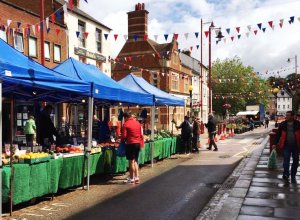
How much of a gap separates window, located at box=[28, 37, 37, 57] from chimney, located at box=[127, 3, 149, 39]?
23124 mm

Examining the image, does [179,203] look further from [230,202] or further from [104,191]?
[104,191]

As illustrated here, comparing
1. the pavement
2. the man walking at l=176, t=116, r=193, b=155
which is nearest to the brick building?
the man walking at l=176, t=116, r=193, b=155

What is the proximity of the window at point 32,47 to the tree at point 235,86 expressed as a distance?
41.4 m

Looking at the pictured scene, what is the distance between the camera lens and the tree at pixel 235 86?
6369 cm

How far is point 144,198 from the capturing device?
8.14 meters

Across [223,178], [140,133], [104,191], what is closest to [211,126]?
[223,178]

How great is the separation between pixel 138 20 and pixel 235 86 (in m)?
24.3

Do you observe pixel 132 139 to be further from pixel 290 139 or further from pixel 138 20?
pixel 138 20

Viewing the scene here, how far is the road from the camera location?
680cm

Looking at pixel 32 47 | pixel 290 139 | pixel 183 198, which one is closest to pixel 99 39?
pixel 32 47

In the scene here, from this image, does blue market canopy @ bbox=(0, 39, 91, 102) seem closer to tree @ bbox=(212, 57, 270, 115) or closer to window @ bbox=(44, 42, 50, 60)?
window @ bbox=(44, 42, 50, 60)

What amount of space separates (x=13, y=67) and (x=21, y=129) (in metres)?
16.7

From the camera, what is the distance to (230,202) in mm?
7500

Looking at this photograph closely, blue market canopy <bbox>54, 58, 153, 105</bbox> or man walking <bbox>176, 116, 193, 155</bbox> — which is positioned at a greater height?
blue market canopy <bbox>54, 58, 153, 105</bbox>
